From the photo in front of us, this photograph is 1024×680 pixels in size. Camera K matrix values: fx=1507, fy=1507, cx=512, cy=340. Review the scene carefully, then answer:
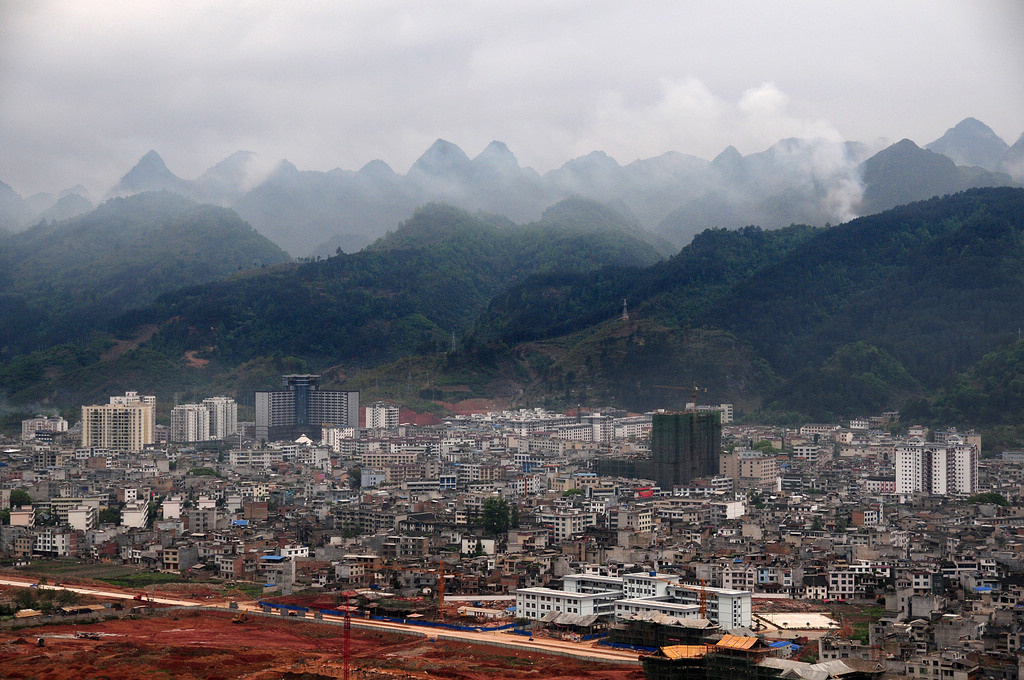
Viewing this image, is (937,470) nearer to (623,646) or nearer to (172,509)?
(172,509)

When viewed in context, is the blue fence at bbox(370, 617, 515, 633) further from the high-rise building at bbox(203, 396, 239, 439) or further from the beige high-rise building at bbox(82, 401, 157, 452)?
the high-rise building at bbox(203, 396, 239, 439)

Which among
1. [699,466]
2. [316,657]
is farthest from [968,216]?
[316,657]

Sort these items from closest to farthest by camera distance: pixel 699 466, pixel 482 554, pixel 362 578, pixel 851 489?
pixel 362 578 → pixel 482 554 → pixel 851 489 → pixel 699 466

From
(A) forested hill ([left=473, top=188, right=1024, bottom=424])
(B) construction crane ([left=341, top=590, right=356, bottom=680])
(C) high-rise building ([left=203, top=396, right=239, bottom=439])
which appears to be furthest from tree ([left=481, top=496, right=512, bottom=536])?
(C) high-rise building ([left=203, top=396, right=239, bottom=439])

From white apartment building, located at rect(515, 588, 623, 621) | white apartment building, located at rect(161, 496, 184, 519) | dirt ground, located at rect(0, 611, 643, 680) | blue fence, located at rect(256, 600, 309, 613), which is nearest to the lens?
dirt ground, located at rect(0, 611, 643, 680)

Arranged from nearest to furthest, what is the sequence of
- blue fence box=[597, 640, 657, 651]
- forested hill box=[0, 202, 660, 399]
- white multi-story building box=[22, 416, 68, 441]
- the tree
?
blue fence box=[597, 640, 657, 651] < the tree < white multi-story building box=[22, 416, 68, 441] < forested hill box=[0, 202, 660, 399]

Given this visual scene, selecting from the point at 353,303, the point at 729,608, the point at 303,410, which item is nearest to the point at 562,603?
the point at 729,608

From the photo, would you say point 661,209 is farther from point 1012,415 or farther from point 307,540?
point 307,540
